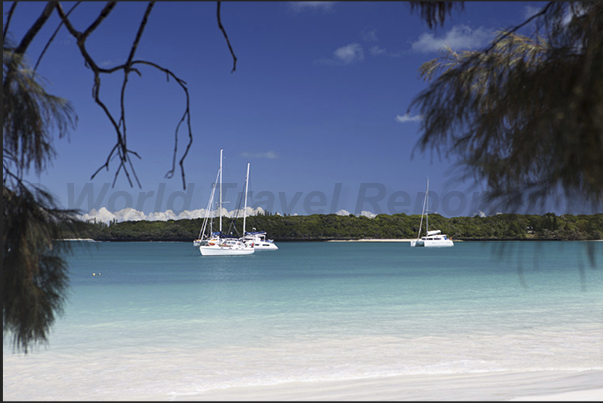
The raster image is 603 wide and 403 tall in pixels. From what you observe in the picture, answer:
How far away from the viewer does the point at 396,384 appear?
15.2 feet

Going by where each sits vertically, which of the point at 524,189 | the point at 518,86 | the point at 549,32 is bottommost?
the point at 524,189

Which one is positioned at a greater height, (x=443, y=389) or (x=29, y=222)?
(x=29, y=222)

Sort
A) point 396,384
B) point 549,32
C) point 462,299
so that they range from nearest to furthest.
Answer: point 549,32, point 396,384, point 462,299

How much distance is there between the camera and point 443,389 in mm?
4316

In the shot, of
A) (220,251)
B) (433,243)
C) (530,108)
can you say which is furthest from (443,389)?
(433,243)

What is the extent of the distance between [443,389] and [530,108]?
287 centimetres

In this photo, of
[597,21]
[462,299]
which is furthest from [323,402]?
[462,299]

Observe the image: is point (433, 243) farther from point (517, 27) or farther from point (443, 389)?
point (517, 27)

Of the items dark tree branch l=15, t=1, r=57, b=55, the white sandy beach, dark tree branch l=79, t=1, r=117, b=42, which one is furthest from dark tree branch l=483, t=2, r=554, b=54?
the white sandy beach

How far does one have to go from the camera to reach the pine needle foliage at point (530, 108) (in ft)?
6.33

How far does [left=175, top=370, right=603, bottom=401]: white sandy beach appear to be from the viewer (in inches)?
155

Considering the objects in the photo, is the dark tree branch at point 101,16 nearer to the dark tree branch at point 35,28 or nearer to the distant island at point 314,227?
the dark tree branch at point 35,28

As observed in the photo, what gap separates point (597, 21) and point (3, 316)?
265 centimetres

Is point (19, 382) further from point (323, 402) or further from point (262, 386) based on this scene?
point (323, 402)
